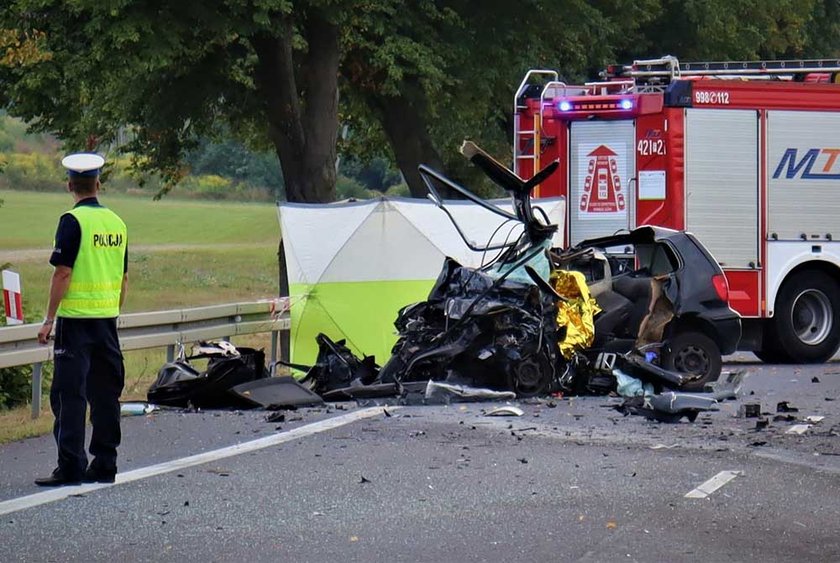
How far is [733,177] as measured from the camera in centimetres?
1755

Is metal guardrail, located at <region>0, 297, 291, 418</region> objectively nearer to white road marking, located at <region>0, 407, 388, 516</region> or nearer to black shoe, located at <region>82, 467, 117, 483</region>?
white road marking, located at <region>0, 407, 388, 516</region>

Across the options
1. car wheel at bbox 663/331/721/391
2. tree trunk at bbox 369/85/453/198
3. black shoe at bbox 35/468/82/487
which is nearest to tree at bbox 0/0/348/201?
tree trunk at bbox 369/85/453/198

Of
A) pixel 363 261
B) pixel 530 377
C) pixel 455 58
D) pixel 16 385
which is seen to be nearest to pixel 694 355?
pixel 530 377

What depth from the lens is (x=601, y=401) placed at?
1286cm

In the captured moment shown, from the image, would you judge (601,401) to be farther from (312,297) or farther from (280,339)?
(280,339)

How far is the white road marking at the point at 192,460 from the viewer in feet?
27.0

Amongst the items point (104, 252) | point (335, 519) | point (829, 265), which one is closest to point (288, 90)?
point (829, 265)

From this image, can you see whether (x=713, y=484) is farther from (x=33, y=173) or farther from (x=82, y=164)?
(x=33, y=173)

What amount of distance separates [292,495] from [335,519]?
2.27 ft

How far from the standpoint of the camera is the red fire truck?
17.4 meters

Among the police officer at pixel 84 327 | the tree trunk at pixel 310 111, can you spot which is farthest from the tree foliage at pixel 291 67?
the police officer at pixel 84 327

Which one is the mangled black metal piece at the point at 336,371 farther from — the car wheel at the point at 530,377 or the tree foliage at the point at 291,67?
the tree foliage at the point at 291,67

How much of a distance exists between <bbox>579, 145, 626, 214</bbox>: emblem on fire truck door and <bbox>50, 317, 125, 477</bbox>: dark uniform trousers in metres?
9.74

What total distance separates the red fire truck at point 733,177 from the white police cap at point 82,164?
31.7 feet
